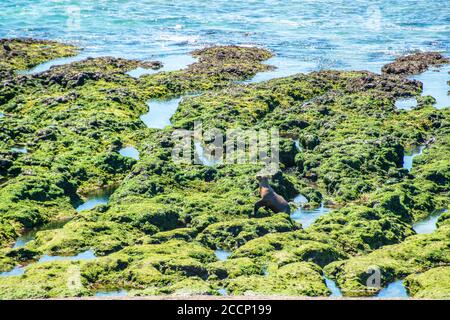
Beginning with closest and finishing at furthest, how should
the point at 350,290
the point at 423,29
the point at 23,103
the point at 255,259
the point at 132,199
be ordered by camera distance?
the point at 350,290
the point at 255,259
the point at 132,199
the point at 23,103
the point at 423,29

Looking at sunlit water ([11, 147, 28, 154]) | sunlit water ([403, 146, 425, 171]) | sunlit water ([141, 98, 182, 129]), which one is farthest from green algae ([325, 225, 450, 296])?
sunlit water ([141, 98, 182, 129])

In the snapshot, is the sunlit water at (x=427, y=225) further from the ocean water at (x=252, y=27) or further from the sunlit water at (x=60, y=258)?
the ocean water at (x=252, y=27)

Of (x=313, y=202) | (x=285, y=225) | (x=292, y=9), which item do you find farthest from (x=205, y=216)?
(x=292, y=9)

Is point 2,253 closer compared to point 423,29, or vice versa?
point 2,253

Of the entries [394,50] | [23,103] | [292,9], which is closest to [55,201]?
[23,103]

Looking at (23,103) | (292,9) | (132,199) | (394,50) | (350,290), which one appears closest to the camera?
(350,290)

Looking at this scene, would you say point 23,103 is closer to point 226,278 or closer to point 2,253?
point 2,253

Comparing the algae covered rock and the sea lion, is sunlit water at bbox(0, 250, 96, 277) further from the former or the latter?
the sea lion
